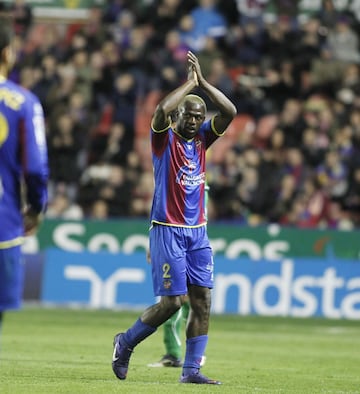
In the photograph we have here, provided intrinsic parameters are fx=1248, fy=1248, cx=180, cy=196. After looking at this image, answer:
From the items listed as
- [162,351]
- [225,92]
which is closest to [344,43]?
[225,92]

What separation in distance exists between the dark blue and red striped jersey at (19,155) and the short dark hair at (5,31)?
277mm

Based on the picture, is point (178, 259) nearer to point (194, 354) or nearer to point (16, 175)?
point (194, 354)

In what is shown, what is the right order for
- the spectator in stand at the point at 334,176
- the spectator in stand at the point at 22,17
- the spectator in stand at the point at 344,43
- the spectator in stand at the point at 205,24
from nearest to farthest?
the spectator in stand at the point at 334,176 < the spectator in stand at the point at 22,17 < the spectator in stand at the point at 205,24 < the spectator in stand at the point at 344,43

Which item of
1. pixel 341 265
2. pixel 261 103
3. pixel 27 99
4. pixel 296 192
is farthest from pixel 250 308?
pixel 27 99

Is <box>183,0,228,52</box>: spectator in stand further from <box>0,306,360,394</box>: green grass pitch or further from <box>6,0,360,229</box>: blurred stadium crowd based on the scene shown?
<box>0,306,360,394</box>: green grass pitch

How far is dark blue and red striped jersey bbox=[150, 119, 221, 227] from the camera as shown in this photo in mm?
10586

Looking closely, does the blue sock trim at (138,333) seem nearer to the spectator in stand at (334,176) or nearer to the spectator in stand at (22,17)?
the spectator in stand at (334,176)

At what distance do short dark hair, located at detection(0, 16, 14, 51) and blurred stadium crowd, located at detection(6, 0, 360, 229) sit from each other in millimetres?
15748

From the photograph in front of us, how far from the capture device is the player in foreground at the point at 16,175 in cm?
745

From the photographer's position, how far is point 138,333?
10594mm

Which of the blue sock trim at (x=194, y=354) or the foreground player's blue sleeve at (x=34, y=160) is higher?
the foreground player's blue sleeve at (x=34, y=160)

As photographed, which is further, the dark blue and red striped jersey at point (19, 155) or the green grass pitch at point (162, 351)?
the green grass pitch at point (162, 351)

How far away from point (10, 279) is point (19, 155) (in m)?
0.75

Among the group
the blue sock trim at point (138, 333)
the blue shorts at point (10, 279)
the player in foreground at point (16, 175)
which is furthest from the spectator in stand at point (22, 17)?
the blue shorts at point (10, 279)
